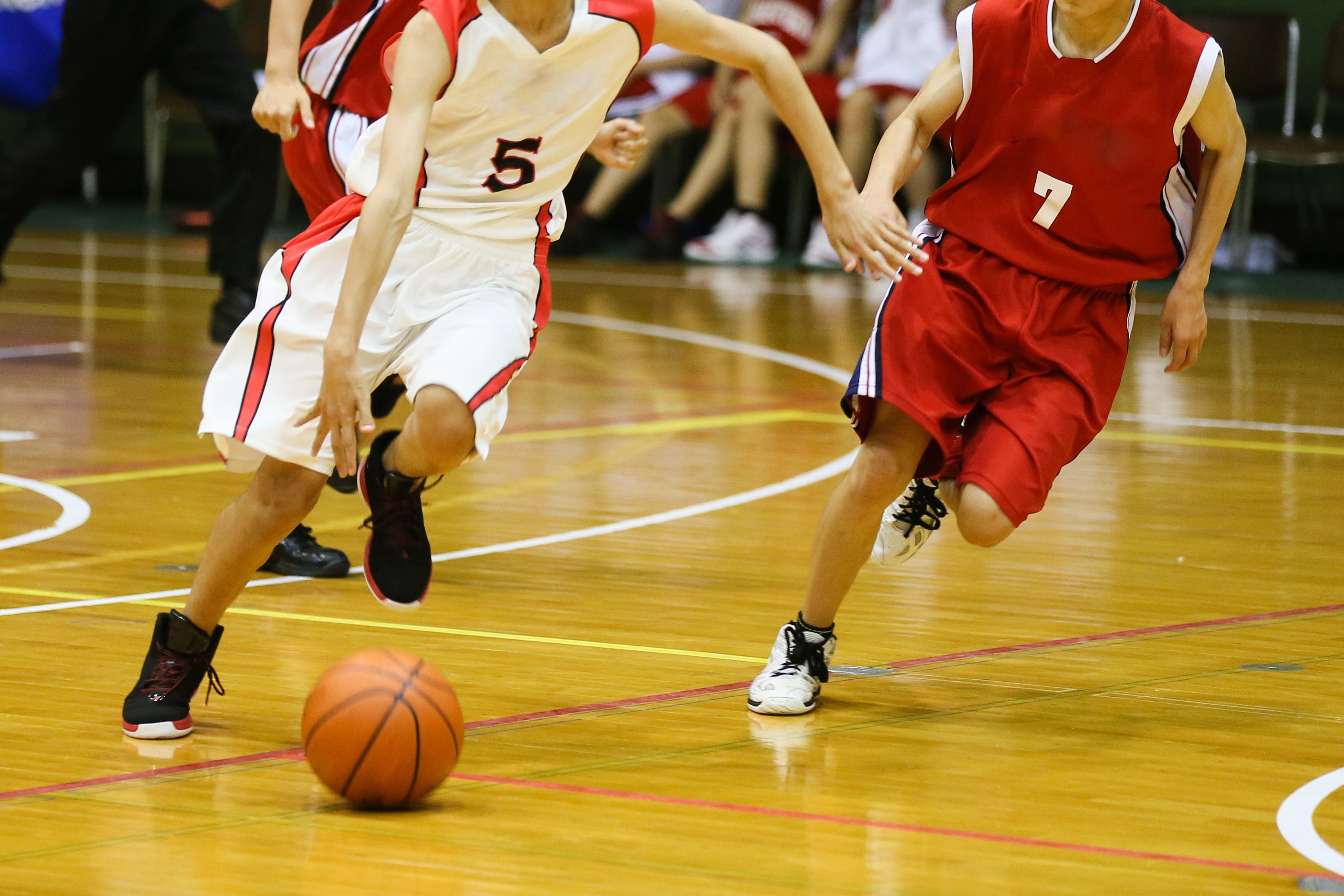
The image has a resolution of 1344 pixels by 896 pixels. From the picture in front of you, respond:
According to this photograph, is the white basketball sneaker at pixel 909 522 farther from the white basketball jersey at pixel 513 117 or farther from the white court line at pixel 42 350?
the white court line at pixel 42 350

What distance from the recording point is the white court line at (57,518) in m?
4.68

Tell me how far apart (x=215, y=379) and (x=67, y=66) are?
4.15m

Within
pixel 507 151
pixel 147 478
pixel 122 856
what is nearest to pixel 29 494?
pixel 147 478

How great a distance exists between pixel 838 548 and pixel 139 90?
448 centimetres

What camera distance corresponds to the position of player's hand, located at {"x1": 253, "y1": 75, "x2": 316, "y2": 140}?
156 inches

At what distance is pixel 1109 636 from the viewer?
4.01 meters

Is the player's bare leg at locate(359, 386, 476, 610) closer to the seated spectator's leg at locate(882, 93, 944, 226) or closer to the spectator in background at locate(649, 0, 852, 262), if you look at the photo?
the seated spectator's leg at locate(882, 93, 944, 226)

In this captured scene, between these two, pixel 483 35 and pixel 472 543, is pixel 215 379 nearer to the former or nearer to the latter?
pixel 483 35

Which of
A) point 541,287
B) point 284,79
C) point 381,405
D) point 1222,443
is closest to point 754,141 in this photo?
point 1222,443

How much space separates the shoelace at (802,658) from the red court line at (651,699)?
0.48 feet

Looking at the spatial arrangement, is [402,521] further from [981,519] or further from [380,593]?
[981,519]

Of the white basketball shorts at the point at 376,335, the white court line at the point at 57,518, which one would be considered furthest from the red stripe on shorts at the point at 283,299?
the white court line at the point at 57,518

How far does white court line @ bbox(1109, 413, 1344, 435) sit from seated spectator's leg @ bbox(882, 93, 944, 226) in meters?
4.21

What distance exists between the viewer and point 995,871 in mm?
2592
